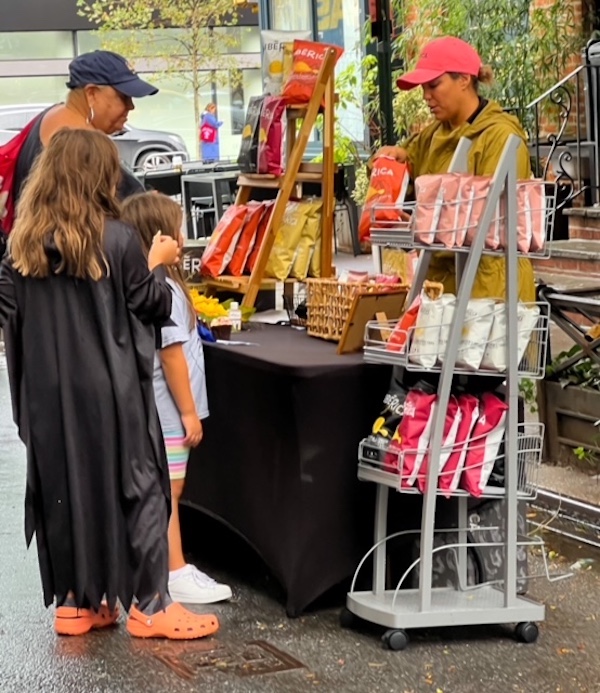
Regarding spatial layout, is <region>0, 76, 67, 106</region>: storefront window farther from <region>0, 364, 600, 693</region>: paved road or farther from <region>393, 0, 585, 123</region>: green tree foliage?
<region>0, 364, 600, 693</region>: paved road

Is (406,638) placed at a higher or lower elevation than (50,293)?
lower

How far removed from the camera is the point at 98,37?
1420 inches

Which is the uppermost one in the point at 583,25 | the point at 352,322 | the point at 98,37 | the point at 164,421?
the point at 98,37

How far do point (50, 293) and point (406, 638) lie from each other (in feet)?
5.41

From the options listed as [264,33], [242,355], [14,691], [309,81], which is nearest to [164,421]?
→ [242,355]

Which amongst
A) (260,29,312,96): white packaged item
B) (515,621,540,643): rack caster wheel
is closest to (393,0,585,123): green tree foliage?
(260,29,312,96): white packaged item

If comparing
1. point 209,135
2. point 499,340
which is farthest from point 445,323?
point 209,135

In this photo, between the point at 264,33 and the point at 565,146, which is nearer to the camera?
the point at 264,33

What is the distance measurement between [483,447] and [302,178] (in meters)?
1.77

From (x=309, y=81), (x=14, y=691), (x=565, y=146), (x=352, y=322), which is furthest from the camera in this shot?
(x=565, y=146)

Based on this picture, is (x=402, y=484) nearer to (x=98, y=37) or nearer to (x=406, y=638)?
(x=406, y=638)

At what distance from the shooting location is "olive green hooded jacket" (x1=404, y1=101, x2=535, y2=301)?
178 inches

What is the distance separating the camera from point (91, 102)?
533cm

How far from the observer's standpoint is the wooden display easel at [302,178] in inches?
217
